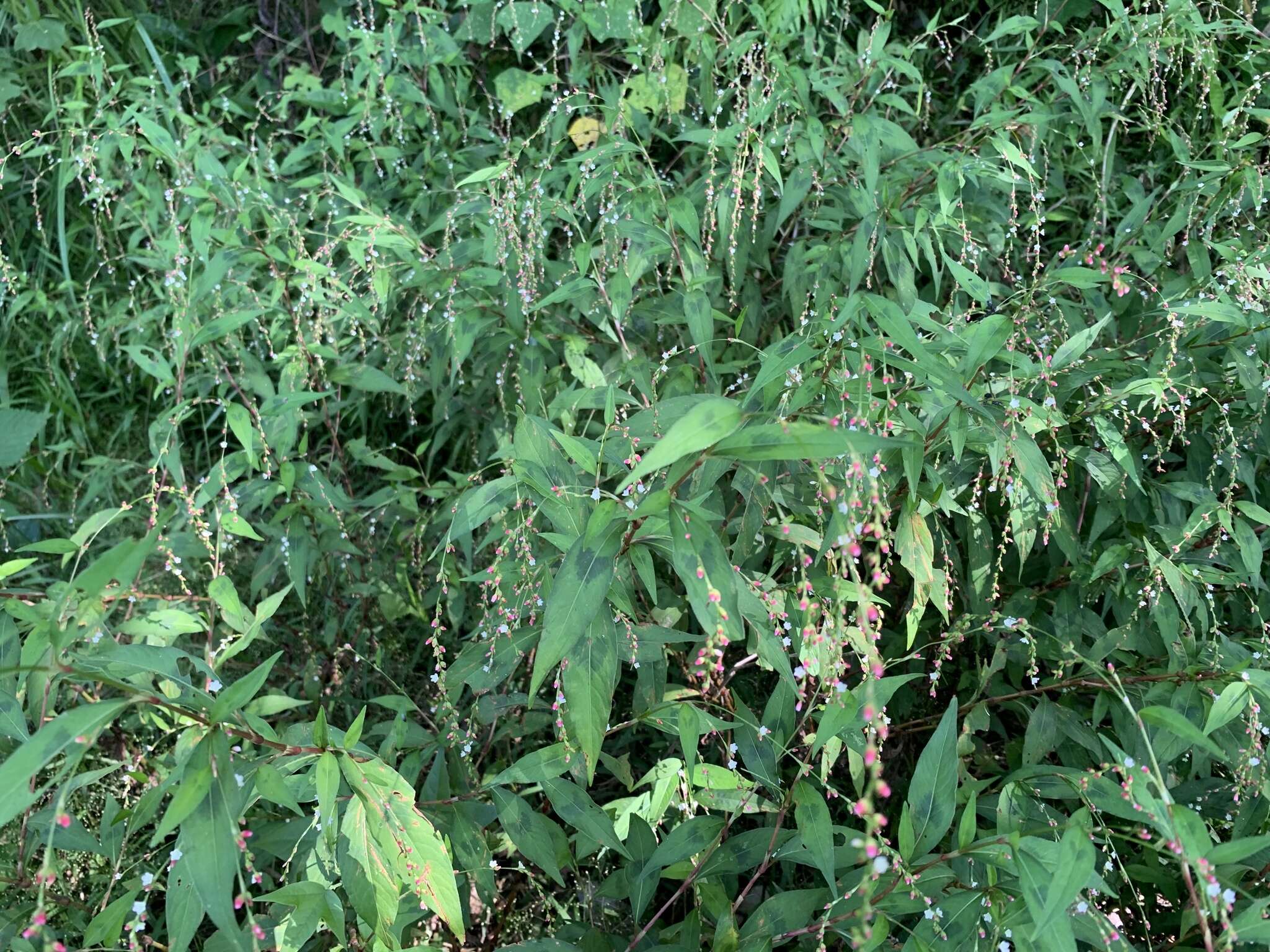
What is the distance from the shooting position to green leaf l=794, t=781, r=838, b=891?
5.53ft

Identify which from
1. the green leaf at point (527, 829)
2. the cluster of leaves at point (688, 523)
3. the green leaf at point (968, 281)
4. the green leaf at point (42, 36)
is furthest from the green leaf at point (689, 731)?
the green leaf at point (42, 36)

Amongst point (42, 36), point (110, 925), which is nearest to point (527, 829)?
point (110, 925)

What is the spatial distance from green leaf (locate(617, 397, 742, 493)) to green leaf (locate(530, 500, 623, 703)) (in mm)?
275

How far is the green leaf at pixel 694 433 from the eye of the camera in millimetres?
1150

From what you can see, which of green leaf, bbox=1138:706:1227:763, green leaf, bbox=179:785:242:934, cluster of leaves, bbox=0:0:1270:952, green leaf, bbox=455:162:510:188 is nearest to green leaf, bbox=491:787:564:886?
cluster of leaves, bbox=0:0:1270:952

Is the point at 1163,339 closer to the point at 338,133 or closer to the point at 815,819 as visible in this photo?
the point at 815,819

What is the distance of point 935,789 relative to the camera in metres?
1.64

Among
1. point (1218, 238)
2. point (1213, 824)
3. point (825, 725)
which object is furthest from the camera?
point (1218, 238)

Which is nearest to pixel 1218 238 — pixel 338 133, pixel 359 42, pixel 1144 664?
pixel 1144 664

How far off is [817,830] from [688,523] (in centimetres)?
70

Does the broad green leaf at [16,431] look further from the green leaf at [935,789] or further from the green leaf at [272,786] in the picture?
the green leaf at [935,789]

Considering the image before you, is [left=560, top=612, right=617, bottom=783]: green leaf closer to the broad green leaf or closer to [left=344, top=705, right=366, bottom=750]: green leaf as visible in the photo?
[left=344, top=705, right=366, bottom=750]: green leaf

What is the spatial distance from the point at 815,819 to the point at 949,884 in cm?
25

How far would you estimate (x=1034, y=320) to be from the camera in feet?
8.27
